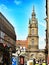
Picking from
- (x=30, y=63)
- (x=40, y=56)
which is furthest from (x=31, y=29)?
(x=30, y=63)

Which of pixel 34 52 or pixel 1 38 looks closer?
pixel 1 38

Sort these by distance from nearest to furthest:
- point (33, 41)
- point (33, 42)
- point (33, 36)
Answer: point (33, 36) → point (33, 41) → point (33, 42)

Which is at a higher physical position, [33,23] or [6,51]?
[33,23]

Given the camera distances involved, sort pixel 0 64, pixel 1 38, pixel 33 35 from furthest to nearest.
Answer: pixel 33 35
pixel 1 38
pixel 0 64

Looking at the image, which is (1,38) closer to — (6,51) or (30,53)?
(6,51)

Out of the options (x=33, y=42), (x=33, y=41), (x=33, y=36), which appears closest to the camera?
(x=33, y=36)

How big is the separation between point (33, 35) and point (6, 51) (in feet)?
338

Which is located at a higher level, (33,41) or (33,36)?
(33,36)

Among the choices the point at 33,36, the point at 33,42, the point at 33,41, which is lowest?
the point at 33,42

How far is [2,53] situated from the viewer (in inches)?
2379

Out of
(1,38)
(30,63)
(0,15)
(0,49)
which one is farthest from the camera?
(0,15)

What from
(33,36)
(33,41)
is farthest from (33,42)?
(33,36)

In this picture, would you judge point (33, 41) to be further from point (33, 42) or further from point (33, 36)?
point (33, 36)

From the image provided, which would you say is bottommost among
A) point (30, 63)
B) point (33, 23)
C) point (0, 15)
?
point (30, 63)
